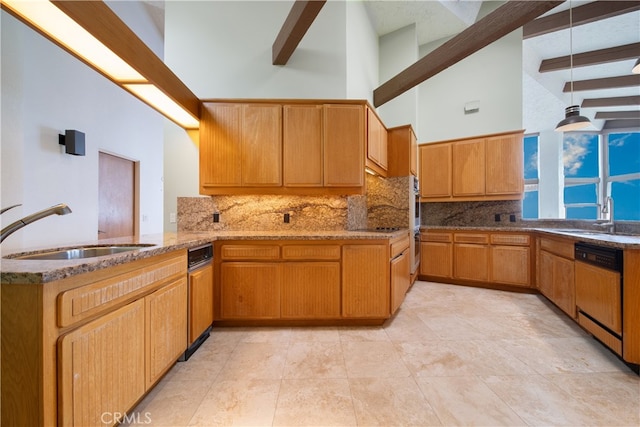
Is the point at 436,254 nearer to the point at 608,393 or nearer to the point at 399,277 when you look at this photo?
the point at 399,277

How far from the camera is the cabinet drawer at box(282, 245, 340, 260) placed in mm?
2510

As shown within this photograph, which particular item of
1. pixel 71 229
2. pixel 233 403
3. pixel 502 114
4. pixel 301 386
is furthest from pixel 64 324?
pixel 502 114

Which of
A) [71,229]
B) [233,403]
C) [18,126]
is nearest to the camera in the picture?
[233,403]

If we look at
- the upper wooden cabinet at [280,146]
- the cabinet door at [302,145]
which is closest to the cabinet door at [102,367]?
the upper wooden cabinet at [280,146]

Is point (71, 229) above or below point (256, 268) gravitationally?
above

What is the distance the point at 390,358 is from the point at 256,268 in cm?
140

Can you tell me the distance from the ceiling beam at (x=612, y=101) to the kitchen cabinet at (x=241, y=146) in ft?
22.6

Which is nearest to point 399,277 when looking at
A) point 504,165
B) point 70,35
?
point 504,165

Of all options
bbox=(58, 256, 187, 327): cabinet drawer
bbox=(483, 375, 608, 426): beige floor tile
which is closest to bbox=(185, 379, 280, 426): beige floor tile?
bbox=(58, 256, 187, 327): cabinet drawer

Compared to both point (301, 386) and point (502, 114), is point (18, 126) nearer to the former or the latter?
point (301, 386)

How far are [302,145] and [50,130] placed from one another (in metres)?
3.32

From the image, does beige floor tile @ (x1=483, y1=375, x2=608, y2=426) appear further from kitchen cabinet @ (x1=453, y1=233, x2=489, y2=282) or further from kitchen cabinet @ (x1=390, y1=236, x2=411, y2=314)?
kitchen cabinet @ (x1=453, y1=233, x2=489, y2=282)

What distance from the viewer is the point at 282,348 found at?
7.16 ft

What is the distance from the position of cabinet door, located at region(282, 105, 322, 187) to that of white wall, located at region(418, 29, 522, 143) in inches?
112
